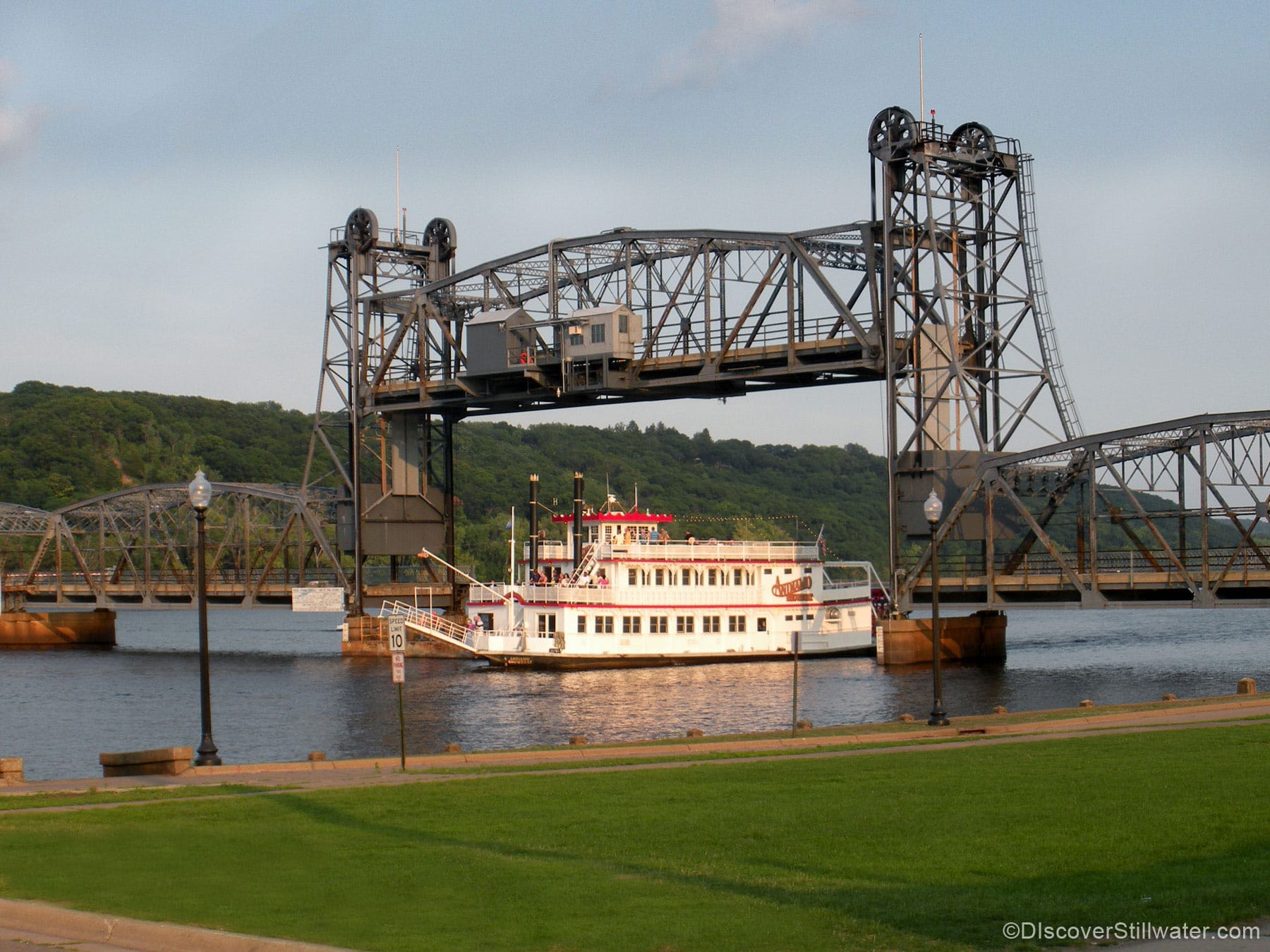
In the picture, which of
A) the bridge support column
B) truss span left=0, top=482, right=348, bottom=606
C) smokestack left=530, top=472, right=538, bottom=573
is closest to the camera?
the bridge support column

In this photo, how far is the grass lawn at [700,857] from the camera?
11797 millimetres

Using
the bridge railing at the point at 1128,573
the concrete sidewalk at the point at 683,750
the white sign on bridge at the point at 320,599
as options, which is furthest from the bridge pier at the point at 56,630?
the concrete sidewalk at the point at 683,750

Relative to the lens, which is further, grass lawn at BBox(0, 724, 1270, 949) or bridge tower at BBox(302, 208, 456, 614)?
bridge tower at BBox(302, 208, 456, 614)

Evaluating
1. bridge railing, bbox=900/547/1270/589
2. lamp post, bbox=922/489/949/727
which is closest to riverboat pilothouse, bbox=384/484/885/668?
bridge railing, bbox=900/547/1270/589

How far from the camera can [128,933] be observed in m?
12.2

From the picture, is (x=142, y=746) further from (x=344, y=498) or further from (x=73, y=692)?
(x=344, y=498)

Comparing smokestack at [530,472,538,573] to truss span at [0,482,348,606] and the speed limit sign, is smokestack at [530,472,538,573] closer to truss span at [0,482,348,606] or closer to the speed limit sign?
truss span at [0,482,348,606]

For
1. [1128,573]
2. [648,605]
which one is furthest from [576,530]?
[1128,573]

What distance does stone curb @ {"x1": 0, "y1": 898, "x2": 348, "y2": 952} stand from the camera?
11.5 meters

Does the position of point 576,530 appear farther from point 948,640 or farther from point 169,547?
point 169,547

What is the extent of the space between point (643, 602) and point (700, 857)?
5581 centimetres

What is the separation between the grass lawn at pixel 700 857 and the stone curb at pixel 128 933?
0.32 m

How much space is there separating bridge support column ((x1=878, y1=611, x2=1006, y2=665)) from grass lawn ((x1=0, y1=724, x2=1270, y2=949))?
4276 cm

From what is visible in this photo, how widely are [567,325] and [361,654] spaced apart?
24.8 m
